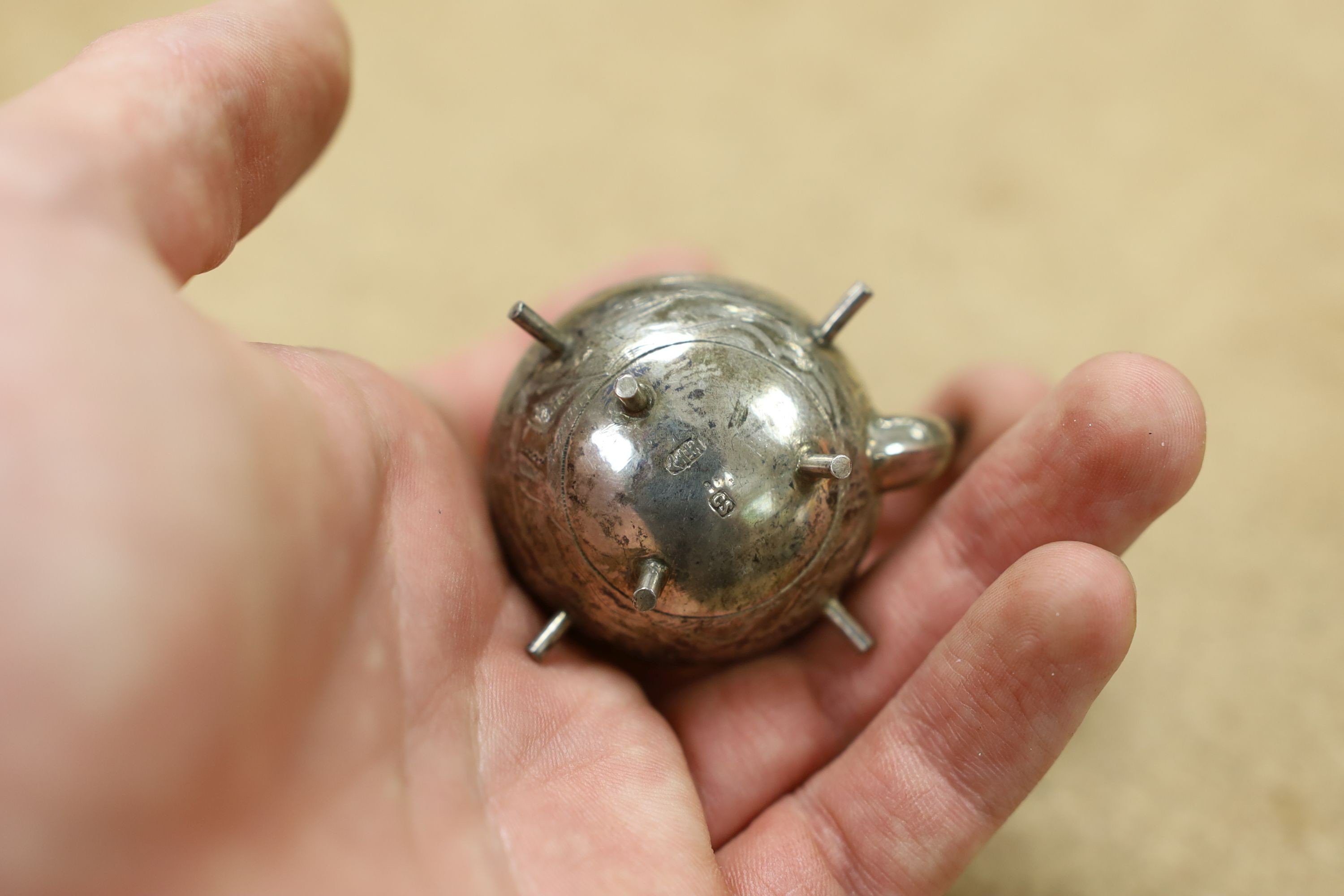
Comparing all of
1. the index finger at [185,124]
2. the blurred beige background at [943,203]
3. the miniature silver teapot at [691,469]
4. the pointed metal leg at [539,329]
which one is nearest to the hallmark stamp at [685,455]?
the miniature silver teapot at [691,469]

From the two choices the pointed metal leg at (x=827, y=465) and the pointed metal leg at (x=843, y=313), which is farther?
the pointed metal leg at (x=843, y=313)

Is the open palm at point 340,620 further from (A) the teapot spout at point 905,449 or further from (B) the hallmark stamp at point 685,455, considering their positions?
(B) the hallmark stamp at point 685,455

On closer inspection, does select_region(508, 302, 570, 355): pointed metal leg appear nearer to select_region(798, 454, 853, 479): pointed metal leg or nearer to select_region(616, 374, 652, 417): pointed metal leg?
select_region(616, 374, 652, 417): pointed metal leg

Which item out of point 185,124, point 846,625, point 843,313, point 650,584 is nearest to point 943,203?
point 843,313

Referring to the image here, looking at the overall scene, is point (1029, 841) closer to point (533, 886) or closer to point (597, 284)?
point (533, 886)

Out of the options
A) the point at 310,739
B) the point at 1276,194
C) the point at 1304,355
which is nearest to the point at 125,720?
the point at 310,739
